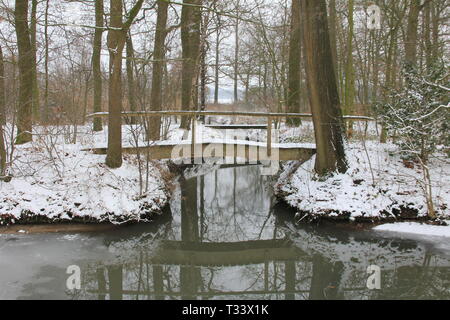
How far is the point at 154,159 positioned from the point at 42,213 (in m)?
3.06

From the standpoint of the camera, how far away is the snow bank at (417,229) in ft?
22.6

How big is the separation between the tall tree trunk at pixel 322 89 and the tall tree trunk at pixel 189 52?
5722mm

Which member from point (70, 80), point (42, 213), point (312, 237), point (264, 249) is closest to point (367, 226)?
point (312, 237)

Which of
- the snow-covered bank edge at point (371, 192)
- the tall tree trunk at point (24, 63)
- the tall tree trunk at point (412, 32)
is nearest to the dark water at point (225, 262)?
the snow-covered bank edge at point (371, 192)

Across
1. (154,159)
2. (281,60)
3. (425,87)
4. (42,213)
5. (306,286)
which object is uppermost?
(281,60)

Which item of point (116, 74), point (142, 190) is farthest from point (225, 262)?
point (116, 74)

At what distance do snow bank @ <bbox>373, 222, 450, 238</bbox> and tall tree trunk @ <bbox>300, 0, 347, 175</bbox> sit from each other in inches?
63.3

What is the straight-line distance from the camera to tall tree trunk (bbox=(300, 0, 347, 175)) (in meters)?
7.91

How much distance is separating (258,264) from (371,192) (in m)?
3.19

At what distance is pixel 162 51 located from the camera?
33.2 feet

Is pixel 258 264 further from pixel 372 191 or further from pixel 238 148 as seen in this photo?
pixel 238 148

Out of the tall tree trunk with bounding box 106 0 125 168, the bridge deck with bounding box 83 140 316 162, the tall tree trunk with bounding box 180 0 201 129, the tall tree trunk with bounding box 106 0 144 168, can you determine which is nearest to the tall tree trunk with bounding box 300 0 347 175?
the bridge deck with bounding box 83 140 316 162

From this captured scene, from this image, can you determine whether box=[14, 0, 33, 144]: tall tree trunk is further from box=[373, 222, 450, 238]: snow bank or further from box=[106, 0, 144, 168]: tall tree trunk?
box=[373, 222, 450, 238]: snow bank

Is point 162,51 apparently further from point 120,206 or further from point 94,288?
point 94,288
